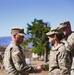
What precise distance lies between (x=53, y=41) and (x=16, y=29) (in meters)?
0.85

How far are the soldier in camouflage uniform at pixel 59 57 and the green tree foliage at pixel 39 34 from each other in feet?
56.0

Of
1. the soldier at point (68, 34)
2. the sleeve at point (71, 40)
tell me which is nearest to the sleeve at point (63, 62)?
the soldier at point (68, 34)

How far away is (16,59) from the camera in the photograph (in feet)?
22.2

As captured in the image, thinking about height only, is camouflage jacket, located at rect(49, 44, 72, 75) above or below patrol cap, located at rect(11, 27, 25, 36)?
below

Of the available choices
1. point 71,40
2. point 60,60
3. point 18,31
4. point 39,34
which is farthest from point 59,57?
point 39,34

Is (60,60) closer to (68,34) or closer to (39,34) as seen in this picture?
(68,34)

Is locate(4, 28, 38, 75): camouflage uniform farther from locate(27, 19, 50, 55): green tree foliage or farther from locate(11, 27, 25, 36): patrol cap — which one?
locate(27, 19, 50, 55): green tree foliage

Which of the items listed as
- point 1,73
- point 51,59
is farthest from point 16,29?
point 1,73

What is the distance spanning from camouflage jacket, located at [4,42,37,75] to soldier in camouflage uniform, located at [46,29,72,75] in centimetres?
52

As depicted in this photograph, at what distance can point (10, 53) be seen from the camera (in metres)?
6.95

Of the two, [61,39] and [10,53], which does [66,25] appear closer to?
[61,39]

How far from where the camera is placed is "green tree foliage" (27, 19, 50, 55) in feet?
79.2

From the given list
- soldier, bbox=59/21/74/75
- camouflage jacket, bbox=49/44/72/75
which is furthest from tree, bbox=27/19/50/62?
camouflage jacket, bbox=49/44/72/75

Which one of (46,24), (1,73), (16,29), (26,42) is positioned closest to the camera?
(16,29)
